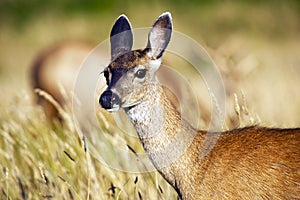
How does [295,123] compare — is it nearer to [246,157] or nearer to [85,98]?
[246,157]

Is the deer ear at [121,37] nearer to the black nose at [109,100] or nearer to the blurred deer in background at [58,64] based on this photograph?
the black nose at [109,100]

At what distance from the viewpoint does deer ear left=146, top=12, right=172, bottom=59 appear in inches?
196

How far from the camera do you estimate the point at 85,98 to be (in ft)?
30.0

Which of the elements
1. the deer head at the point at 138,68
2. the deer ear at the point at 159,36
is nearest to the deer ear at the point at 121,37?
the deer head at the point at 138,68

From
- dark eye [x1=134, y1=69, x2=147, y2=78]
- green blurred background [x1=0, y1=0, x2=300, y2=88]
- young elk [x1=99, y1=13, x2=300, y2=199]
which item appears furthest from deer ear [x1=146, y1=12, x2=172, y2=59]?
green blurred background [x1=0, y1=0, x2=300, y2=88]

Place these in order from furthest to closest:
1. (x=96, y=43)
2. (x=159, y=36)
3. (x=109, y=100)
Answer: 1. (x=96, y=43)
2. (x=159, y=36)
3. (x=109, y=100)

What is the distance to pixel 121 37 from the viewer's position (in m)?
5.20

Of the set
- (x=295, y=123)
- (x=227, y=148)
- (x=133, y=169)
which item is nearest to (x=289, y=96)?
(x=295, y=123)

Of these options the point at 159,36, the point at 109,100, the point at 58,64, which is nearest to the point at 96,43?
the point at 58,64

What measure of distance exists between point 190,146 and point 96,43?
380 inches

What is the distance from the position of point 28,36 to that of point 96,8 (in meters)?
2.30

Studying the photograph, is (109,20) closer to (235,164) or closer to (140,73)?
(140,73)

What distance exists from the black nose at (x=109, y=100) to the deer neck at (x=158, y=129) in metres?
0.17

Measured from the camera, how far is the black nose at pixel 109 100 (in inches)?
185
